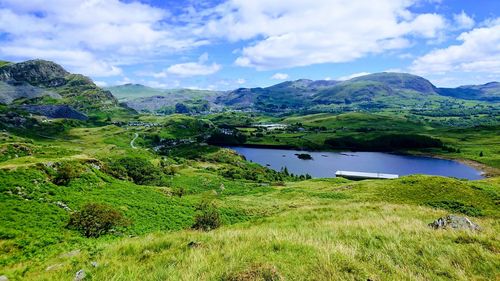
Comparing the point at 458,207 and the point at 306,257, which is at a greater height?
the point at 306,257

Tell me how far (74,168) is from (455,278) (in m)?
42.8

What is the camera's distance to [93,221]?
27.9m

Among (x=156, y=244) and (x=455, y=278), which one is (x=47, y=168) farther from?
(x=455, y=278)

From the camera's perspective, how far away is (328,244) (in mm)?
12891

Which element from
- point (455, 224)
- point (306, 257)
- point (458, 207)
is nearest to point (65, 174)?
point (306, 257)

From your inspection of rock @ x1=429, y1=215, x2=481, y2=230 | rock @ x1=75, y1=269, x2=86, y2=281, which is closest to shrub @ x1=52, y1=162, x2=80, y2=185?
rock @ x1=75, y1=269, x2=86, y2=281

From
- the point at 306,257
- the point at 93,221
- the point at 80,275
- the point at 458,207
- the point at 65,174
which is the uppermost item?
the point at 306,257

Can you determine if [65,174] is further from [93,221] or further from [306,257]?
[306,257]

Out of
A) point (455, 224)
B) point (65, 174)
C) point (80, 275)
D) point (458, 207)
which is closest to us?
point (80, 275)

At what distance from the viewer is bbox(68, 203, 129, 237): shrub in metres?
27.8

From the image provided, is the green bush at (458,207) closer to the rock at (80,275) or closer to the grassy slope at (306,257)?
the grassy slope at (306,257)

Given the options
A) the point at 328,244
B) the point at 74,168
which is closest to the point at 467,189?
the point at 328,244

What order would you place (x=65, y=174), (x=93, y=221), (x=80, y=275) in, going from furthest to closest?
(x=65, y=174), (x=93, y=221), (x=80, y=275)

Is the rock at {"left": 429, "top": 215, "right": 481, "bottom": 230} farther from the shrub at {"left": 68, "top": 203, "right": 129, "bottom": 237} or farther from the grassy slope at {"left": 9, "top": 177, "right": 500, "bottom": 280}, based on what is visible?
the shrub at {"left": 68, "top": 203, "right": 129, "bottom": 237}
